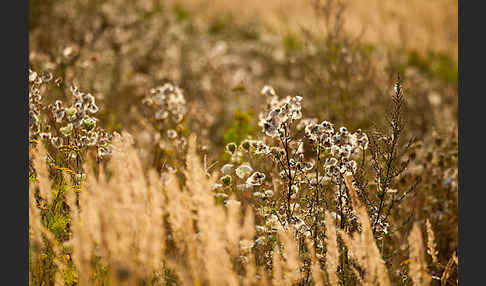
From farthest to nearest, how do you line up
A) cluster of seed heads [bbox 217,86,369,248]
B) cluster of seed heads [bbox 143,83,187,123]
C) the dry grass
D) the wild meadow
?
the dry grass
cluster of seed heads [bbox 143,83,187,123]
cluster of seed heads [bbox 217,86,369,248]
the wild meadow

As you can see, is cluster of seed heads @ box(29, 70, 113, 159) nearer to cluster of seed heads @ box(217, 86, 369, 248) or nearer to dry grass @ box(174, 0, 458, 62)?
cluster of seed heads @ box(217, 86, 369, 248)

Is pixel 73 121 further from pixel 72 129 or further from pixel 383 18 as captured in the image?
pixel 383 18

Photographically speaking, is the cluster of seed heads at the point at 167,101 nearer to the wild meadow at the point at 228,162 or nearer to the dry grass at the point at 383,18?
the wild meadow at the point at 228,162

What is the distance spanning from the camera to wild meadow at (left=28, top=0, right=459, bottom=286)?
2.06 m

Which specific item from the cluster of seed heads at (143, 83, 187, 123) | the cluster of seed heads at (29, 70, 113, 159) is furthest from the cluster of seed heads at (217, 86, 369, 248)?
the cluster of seed heads at (143, 83, 187, 123)

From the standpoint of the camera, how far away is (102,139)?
2.96m

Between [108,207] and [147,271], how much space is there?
338 millimetres

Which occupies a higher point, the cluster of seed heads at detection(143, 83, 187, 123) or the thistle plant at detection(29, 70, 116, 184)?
the cluster of seed heads at detection(143, 83, 187, 123)

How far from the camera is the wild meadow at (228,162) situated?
2062 mm

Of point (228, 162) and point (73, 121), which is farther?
point (228, 162)

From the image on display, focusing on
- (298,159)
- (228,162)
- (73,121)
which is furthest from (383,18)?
(73,121)

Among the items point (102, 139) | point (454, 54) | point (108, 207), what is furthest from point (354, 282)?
point (454, 54)

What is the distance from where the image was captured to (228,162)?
4086 millimetres

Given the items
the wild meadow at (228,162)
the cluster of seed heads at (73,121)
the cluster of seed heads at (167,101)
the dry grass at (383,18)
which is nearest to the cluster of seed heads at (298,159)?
the wild meadow at (228,162)
